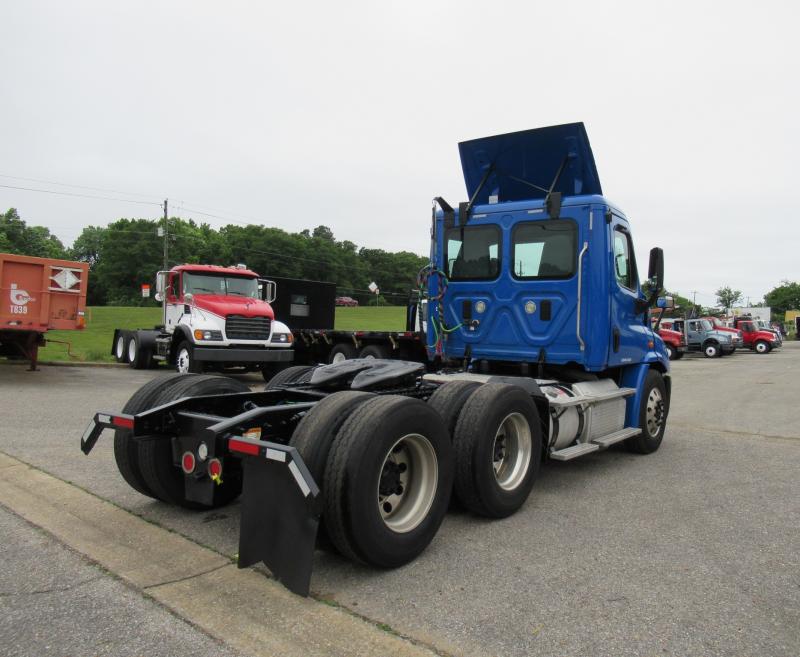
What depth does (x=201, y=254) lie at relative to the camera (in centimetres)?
9944

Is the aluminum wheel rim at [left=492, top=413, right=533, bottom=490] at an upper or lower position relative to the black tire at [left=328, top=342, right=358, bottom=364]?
lower

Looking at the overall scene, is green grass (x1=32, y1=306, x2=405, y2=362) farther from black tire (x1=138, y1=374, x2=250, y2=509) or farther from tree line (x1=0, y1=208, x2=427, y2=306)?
tree line (x1=0, y1=208, x2=427, y2=306)

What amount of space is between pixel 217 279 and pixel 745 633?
492 inches

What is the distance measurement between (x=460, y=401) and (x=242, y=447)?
5.66 feet

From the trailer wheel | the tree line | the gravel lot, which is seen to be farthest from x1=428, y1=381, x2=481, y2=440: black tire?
the tree line

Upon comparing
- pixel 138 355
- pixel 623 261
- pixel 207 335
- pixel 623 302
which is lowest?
pixel 138 355

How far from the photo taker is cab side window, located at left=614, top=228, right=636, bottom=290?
604cm

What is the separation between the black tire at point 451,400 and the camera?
13.6ft

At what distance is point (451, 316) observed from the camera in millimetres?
6605

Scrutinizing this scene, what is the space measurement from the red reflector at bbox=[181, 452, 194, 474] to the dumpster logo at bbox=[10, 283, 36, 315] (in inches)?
420

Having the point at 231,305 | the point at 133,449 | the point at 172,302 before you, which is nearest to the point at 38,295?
the point at 172,302

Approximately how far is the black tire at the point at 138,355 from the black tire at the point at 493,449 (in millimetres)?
12679

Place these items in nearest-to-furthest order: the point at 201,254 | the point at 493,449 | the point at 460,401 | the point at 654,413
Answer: the point at 493,449
the point at 460,401
the point at 654,413
the point at 201,254

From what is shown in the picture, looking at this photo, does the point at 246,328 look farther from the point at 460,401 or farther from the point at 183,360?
the point at 460,401
